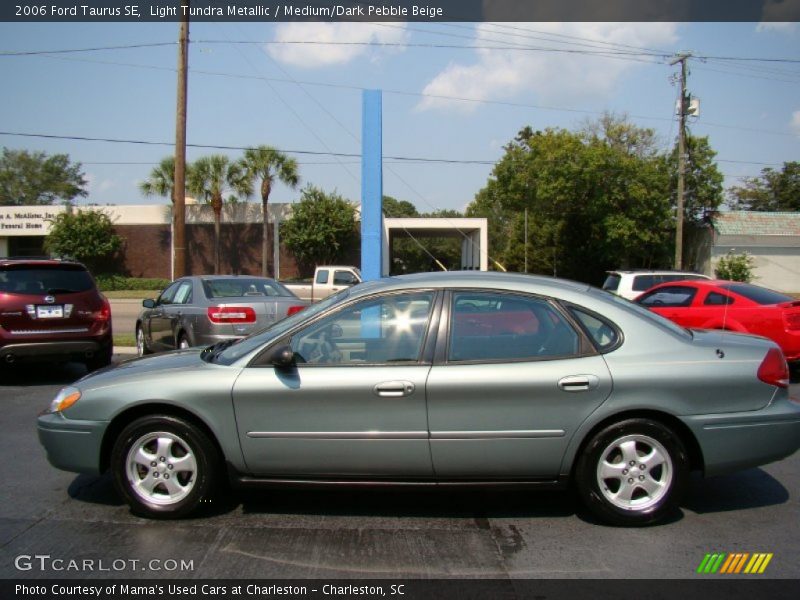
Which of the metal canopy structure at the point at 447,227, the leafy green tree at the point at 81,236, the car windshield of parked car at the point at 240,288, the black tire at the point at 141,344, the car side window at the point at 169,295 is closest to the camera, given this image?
the car windshield of parked car at the point at 240,288

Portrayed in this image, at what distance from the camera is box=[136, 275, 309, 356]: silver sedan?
8.97 meters

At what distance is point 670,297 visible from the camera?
1024cm

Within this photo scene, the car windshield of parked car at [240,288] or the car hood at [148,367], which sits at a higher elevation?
the car windshield of parked car at [240,288]

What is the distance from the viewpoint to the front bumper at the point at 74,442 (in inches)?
163

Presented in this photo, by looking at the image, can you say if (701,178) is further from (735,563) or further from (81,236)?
(735,563)

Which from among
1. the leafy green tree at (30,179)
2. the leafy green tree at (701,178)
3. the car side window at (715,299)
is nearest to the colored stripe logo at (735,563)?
the car side window at (715,299)

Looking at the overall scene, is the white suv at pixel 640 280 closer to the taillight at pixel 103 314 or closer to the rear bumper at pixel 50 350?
the taillight at pixel 103 314

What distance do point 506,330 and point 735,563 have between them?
179 centimetres

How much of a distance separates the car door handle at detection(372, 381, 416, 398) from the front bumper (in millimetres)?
1736

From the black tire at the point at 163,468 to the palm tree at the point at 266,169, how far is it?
3269 centimetres

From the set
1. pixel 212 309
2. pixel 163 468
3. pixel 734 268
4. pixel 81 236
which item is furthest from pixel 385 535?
pixel 81 236

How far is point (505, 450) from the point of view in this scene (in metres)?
3.93
